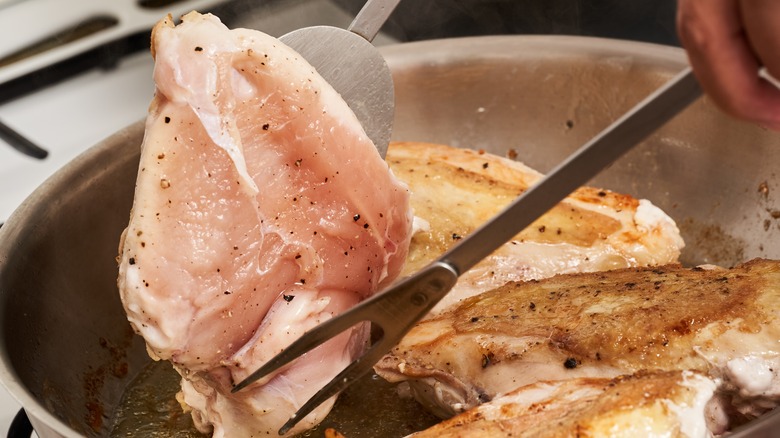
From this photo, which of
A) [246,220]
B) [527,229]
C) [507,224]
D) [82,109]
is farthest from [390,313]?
[82,109]

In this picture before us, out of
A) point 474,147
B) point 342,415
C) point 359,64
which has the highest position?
A: point 359,64

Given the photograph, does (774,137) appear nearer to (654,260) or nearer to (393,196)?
(654,260)

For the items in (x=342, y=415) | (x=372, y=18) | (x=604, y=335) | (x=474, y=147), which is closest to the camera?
(x=604, y=335)

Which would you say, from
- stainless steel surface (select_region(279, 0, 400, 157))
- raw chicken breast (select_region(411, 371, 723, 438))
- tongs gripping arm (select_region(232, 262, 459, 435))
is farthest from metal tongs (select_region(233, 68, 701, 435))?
stainless steel surface (select_region(279, 0, 400, 157))

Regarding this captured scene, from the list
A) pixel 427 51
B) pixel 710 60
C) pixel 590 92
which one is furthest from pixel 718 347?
pixel 427 51

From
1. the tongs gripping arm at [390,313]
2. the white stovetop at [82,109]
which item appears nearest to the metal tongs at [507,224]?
the tongs gripping arm at [390,313]

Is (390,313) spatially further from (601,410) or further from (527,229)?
(527,229)
